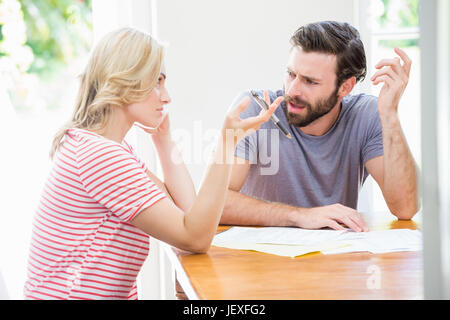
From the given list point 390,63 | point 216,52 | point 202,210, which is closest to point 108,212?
point 202,210

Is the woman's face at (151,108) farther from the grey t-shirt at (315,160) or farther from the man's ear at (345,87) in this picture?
the man's ear at (345,87)

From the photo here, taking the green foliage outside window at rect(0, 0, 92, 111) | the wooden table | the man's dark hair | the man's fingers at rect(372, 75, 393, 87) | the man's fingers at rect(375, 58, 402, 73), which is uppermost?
the green foliage outside window at rect(0, 0, 92, 111)

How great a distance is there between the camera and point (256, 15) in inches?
87.5

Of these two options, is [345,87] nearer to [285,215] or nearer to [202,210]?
[285,215]

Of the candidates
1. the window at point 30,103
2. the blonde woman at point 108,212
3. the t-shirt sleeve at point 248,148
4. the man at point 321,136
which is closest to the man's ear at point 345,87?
the man at point 321,136

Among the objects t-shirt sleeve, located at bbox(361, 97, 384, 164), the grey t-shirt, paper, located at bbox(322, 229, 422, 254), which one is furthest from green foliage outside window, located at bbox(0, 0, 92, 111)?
paper, located at bbox(322, 229, 422, 254)

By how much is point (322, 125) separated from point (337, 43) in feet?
0.87

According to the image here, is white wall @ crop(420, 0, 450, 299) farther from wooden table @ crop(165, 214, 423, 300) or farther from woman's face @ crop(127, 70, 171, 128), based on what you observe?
woman's face @ crop(127, 70, 171, 128)

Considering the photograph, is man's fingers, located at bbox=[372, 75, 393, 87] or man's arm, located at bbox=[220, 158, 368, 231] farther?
man's fingers, located at bbox=[372, 75, 393, 87]

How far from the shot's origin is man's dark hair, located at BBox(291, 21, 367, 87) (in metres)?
Result: 1.71

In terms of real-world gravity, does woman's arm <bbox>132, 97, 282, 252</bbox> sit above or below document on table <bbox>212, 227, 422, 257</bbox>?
above

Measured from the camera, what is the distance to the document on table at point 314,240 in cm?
112
